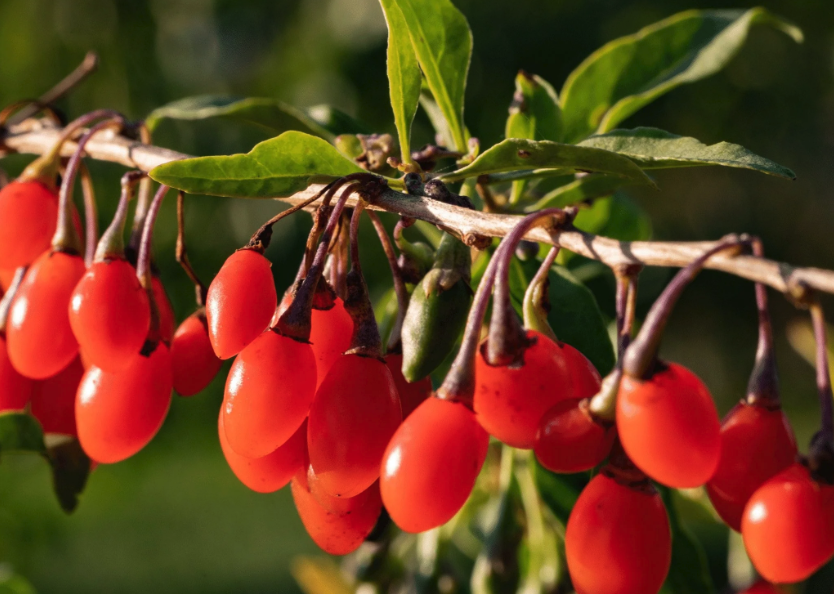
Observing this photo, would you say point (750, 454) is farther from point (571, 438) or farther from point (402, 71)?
point (402, 71)

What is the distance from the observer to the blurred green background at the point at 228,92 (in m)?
4.05

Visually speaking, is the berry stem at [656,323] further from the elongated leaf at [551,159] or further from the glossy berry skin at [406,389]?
the glossy berry skin at [406,389]

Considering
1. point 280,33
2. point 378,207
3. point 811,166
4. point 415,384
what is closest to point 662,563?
point 415,384

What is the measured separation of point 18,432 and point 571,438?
56cm

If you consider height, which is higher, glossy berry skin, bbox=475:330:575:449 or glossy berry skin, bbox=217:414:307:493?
glossy berry skin, bbox=475:330:575:449

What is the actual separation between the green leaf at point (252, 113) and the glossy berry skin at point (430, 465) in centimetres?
51

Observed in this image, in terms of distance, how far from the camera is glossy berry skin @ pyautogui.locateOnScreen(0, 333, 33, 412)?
85 cm

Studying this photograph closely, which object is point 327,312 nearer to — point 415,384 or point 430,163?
point 415,384

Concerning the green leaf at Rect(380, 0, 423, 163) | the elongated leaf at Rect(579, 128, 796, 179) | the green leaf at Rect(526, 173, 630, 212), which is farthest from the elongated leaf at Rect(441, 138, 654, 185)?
the green leaf at Rect(526, 173, 630, 212)

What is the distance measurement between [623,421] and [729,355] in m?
8.50

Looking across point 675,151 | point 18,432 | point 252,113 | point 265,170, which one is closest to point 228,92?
point 252,113

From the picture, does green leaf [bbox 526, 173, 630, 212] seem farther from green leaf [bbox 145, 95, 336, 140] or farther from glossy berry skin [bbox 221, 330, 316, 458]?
glossy berry skin [bbox 221, 330, 316, 458]

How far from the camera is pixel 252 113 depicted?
991mm

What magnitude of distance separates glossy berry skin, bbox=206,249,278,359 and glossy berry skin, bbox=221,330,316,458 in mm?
34
